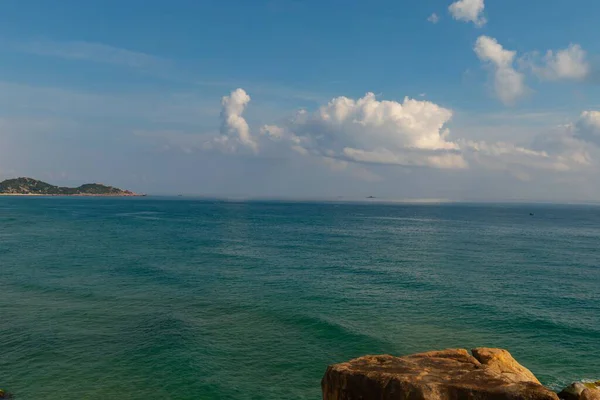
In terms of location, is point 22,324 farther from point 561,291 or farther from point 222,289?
point 561,291

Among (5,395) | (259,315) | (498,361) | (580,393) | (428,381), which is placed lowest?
(5,395)

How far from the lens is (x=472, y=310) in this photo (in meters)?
52.7

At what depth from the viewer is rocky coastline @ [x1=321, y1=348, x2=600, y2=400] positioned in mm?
17062

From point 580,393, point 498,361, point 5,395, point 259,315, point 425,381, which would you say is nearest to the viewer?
point 425,381

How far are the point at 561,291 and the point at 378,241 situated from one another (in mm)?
62951

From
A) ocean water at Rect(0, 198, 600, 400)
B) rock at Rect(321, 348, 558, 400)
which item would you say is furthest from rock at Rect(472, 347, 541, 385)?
ocean water at Rect(0, 198, 600, 400)

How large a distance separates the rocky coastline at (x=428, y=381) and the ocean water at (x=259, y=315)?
13.1 metres

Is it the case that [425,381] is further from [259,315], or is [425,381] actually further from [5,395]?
[259,315]

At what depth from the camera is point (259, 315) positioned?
49469 mm

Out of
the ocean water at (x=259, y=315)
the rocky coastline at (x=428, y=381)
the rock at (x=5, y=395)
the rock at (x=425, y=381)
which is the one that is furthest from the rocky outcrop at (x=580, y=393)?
the rock at (x=5, y=395)

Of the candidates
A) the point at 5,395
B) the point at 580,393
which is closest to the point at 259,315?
the point at 5,395

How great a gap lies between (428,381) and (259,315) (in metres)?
33.7

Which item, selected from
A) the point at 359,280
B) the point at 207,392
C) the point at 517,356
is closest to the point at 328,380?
the point at 207,392

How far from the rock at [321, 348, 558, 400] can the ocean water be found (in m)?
13.1
